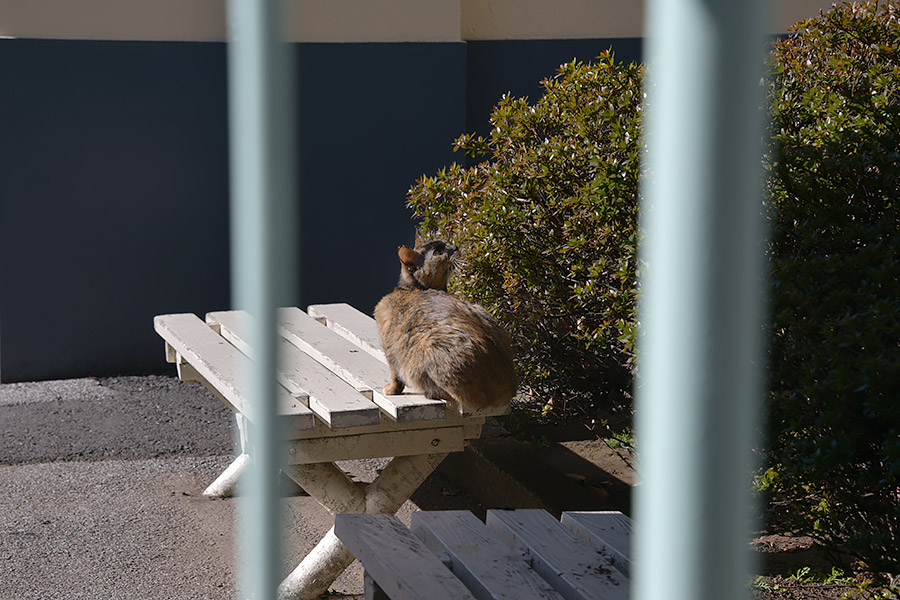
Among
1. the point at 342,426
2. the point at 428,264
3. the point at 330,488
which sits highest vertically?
the point at 428,264

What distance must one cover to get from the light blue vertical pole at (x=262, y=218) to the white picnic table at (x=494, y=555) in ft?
6.03

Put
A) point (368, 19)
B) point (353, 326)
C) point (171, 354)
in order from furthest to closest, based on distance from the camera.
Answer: point (368, 19) < point (171, 354) < point (353, 326)

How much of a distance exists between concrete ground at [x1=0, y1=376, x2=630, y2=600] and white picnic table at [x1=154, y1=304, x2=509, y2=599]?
338mm

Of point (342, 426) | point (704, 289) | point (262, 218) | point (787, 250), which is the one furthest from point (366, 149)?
point (704, 289)

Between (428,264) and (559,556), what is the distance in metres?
1.82

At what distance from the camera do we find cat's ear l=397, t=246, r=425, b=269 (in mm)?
4434

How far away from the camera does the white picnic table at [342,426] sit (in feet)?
12.8

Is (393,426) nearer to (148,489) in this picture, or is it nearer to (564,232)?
(564,232)

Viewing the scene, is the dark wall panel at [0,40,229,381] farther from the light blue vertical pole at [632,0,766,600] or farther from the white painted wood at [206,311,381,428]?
the light blue vertical pole at [632,0,766,600]

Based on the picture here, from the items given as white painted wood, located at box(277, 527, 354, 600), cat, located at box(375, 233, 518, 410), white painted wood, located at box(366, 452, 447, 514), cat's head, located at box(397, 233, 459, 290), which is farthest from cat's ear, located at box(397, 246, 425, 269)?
white painted wood, located at box(277, 527, 354, 600)

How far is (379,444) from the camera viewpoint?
4.08 m

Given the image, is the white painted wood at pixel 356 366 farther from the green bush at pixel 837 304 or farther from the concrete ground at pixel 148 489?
the green bush at pixel 837 304

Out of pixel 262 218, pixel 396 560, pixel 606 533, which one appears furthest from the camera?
pixel 606 533

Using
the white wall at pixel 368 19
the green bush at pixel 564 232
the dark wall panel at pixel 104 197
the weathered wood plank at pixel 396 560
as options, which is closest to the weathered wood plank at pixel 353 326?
the green bush at pixel 564 232
